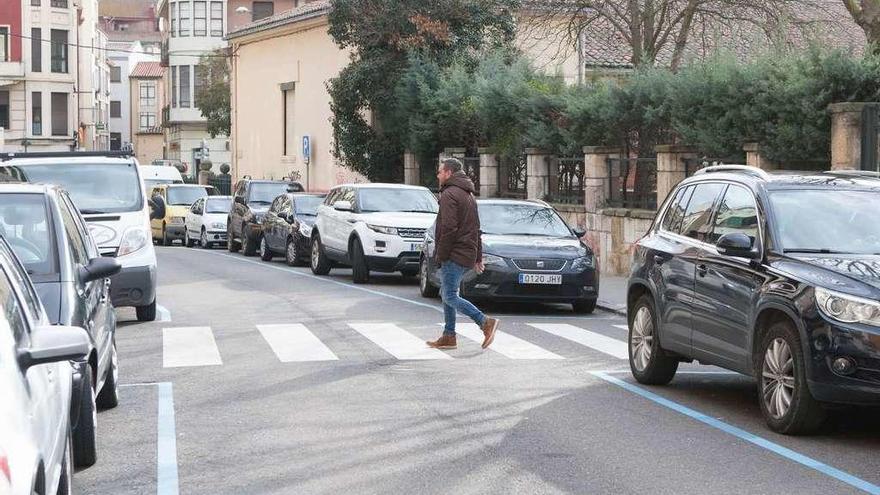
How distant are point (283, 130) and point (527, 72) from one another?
69.1 ft

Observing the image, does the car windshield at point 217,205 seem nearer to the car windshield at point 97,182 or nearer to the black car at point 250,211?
the black car at point 250,211

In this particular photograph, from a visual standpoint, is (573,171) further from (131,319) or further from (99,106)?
(99,106)

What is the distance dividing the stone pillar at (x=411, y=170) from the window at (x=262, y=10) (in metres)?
36.9

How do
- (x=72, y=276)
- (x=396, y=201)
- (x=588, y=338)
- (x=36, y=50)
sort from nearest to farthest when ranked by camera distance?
1. (x=72, y=276)
2. (x=588, y=338)
3. (x=396, y=201)
4. (x=36, y=50)

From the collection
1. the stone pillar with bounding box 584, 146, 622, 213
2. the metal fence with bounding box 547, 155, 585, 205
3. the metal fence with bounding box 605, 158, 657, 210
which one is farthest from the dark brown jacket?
the metal fence with bounding box 547, 155, 585, 205

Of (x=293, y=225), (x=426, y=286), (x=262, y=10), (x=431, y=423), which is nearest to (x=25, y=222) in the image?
(x=431, y=423)

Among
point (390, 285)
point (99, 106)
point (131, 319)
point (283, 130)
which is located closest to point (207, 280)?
point (390, 285)

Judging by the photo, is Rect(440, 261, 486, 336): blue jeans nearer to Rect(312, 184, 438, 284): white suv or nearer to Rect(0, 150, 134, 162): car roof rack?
Rect(0, 150, 134, 162): car roof rack

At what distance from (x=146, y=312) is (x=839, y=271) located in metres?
9.71

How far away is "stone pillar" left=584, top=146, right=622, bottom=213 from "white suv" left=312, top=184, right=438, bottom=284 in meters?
3.19

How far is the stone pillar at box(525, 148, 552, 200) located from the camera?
95.2 feet

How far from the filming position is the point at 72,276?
336 inches

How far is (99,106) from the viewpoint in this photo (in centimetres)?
10581

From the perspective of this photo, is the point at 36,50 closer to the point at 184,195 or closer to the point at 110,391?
the point at 184,195
